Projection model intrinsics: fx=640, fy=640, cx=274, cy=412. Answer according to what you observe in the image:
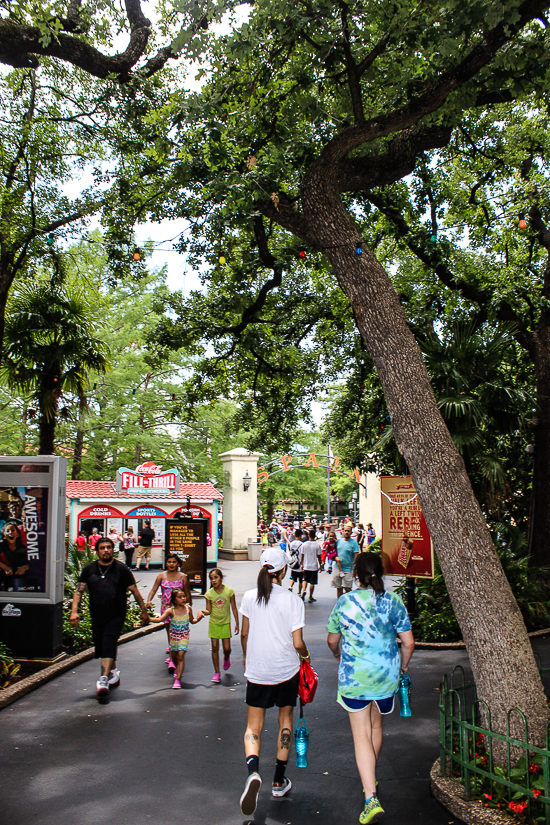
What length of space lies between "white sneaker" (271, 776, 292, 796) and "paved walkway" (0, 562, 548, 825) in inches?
2.0

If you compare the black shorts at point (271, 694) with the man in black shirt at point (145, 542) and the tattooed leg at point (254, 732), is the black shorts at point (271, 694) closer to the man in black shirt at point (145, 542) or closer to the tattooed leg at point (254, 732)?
the tattooed leg at point (254, 732)

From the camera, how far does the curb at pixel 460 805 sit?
13.4ft

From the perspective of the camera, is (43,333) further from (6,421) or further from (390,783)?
(6,421)

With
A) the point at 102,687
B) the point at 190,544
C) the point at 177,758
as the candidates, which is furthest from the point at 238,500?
the point at 177,758

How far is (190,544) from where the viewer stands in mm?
14227

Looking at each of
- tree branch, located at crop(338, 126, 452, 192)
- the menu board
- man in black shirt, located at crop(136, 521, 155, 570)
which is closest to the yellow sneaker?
tree branch, located at crop(338, 126, 452, 192)

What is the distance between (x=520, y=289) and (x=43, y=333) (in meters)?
9.09

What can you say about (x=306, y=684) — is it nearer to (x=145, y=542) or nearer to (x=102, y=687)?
(x=102, y=687)

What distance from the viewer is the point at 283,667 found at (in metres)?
4.57

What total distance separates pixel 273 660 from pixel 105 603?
138 inches

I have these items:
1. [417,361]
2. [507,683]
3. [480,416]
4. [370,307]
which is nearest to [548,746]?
[507,683]

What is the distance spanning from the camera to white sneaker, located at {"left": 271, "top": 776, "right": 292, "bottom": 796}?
462cm

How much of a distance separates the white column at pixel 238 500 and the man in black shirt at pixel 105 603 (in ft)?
72.3

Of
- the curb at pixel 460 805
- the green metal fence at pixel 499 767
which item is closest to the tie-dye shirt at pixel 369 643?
the green metal fence at pixel 499 767
